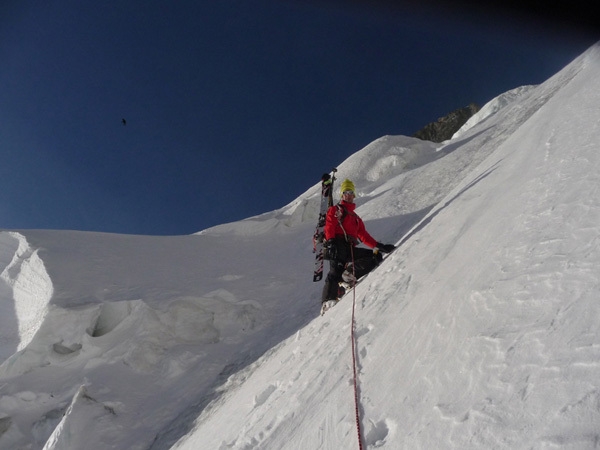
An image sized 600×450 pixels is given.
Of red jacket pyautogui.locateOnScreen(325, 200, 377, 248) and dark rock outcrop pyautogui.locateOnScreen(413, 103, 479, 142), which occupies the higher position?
dark rock outcrop pyautogui.locateOnScreen(413, 103, 479, 142)

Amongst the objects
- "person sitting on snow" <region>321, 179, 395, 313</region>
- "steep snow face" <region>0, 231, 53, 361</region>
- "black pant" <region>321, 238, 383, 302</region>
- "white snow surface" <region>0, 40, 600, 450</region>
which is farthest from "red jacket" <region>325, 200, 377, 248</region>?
"steep snow face" <region>0, 231, 53, 361</region>

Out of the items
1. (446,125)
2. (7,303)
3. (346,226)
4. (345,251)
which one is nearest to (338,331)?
(345,251)

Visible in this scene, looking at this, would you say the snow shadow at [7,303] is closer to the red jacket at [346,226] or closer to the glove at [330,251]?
the glove at [330,251]

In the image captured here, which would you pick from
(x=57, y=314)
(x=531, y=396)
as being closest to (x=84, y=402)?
(x=57, y=314)

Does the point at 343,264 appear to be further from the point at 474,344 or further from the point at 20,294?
the point at 20,294

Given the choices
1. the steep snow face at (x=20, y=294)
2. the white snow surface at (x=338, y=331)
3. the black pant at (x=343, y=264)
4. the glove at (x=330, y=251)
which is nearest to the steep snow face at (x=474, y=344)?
the white snow surface at (x=338, y=331)

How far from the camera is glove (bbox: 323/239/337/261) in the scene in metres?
6.22

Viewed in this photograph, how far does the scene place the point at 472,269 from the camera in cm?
324

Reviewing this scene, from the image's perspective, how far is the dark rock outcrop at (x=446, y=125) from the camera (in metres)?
50.3

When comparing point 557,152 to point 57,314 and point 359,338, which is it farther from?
point 57,314

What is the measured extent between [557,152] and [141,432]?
228 inches

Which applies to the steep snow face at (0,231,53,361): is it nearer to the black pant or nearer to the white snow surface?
the white snow surface

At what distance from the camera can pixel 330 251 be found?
6.25 m

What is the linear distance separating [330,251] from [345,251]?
235mm
